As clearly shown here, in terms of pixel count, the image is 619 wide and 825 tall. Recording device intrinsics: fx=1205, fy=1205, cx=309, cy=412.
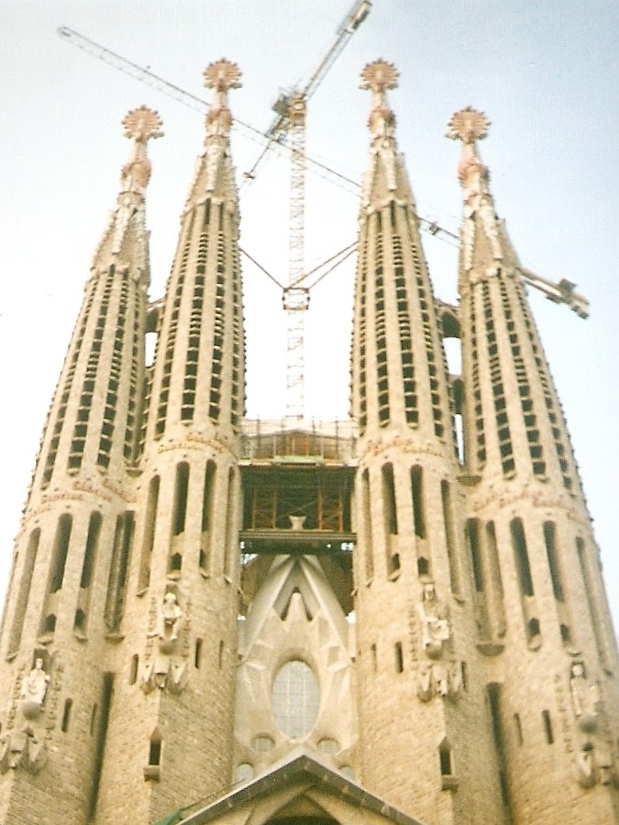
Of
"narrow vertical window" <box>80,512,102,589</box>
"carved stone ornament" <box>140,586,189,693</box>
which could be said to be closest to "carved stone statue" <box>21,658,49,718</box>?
"carved stone ornament" <box>140,586,189,693</box>

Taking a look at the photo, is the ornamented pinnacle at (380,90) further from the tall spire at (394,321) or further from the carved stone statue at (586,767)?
the carved stone statue at (586,767)

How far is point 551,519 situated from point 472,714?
756 centimetres

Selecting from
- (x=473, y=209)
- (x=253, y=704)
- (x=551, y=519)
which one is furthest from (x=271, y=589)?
(x=473, y=209)

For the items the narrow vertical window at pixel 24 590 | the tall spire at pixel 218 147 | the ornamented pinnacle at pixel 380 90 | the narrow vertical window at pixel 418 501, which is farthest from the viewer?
the ornamented pinnacle at pixel 380 90

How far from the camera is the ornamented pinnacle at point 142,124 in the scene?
62.2 m

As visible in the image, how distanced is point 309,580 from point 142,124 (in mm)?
29193

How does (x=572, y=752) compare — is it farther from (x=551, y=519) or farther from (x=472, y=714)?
(x=551, y=519)

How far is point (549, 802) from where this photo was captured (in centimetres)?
3491

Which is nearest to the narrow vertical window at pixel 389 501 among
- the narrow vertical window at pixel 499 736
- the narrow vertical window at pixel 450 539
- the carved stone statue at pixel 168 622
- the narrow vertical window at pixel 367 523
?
the narrow vertical window at pixel 367 523

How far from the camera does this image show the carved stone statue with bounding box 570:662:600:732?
116ft

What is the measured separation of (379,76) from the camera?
2574 inches

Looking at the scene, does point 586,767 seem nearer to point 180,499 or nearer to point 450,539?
point 450,539

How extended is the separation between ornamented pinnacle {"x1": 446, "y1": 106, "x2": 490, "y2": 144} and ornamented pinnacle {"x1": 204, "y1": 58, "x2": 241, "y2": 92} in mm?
11998

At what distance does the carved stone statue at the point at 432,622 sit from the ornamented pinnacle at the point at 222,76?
35.5 meters
